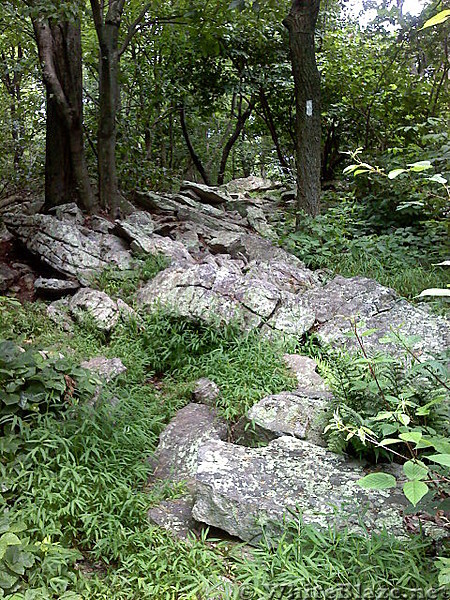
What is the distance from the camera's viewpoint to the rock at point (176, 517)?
252 cm

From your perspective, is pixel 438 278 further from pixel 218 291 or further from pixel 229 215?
pixel 229 215

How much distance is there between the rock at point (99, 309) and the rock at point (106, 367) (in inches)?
22.6

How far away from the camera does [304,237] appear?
5984 mm

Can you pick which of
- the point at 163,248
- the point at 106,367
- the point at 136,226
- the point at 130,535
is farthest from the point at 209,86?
the point at 130,535

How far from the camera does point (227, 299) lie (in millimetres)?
4426

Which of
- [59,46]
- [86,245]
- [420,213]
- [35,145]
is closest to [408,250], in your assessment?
[420,213]

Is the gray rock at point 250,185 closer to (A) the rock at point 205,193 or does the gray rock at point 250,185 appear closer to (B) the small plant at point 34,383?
(A) the rock at point 205,193

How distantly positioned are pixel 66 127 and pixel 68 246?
1.62 metres

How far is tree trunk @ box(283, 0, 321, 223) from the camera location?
20.7 ft

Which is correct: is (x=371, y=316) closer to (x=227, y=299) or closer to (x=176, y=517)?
(x=227, y=299)

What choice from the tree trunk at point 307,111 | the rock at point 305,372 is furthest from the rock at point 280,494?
the tree trunk at point 307,111

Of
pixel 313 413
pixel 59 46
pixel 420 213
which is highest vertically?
pixel 59 46

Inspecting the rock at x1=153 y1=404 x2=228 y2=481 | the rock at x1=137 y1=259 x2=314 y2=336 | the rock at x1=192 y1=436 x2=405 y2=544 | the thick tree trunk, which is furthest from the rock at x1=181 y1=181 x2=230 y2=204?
the rock at x1=192 y1=436 x2=405 y2=544

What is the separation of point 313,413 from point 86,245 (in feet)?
11.0
